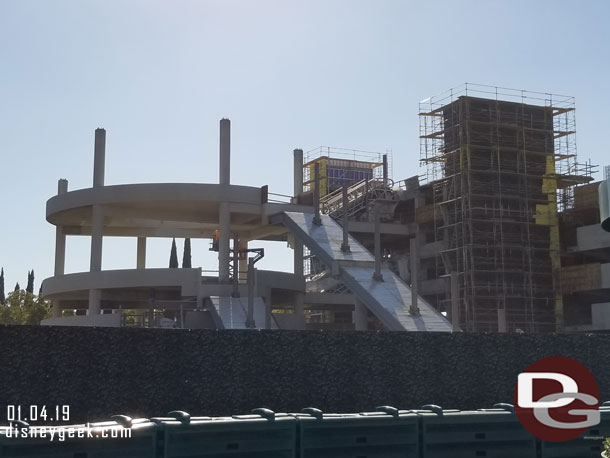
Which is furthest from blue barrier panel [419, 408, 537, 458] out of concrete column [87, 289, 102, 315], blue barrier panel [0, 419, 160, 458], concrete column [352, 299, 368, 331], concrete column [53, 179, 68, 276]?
concrete column [53, 179, 68, 276]

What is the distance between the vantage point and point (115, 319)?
38531 mm

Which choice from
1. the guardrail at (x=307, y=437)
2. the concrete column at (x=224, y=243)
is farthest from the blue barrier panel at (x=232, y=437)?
the concrete column at (x=224, y=243)

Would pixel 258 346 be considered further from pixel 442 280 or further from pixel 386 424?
pixel 442 280

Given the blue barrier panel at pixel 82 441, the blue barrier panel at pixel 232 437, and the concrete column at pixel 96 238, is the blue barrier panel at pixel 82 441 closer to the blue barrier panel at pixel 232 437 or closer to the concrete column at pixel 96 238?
the blue barrier panel at pixel 232 437

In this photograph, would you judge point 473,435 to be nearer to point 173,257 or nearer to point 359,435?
point 359,435

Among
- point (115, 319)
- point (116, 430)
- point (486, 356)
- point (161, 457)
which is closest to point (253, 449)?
point (161, 457)

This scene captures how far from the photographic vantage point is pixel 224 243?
41.7 metres

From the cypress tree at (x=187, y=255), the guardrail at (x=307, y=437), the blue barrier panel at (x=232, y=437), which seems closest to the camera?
the guardrail at (x=307, y=437)

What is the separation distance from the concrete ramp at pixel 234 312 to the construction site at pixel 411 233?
131 millimetres

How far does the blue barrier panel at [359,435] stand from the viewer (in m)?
12.6

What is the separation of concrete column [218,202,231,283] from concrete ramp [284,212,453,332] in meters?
3.26

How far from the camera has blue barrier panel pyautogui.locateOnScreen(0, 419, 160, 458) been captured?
10.3 m

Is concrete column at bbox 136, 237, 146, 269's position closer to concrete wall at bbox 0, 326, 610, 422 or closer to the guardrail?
concrete wall at bbox 0, 326, 610, 422

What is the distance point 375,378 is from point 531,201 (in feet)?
110
